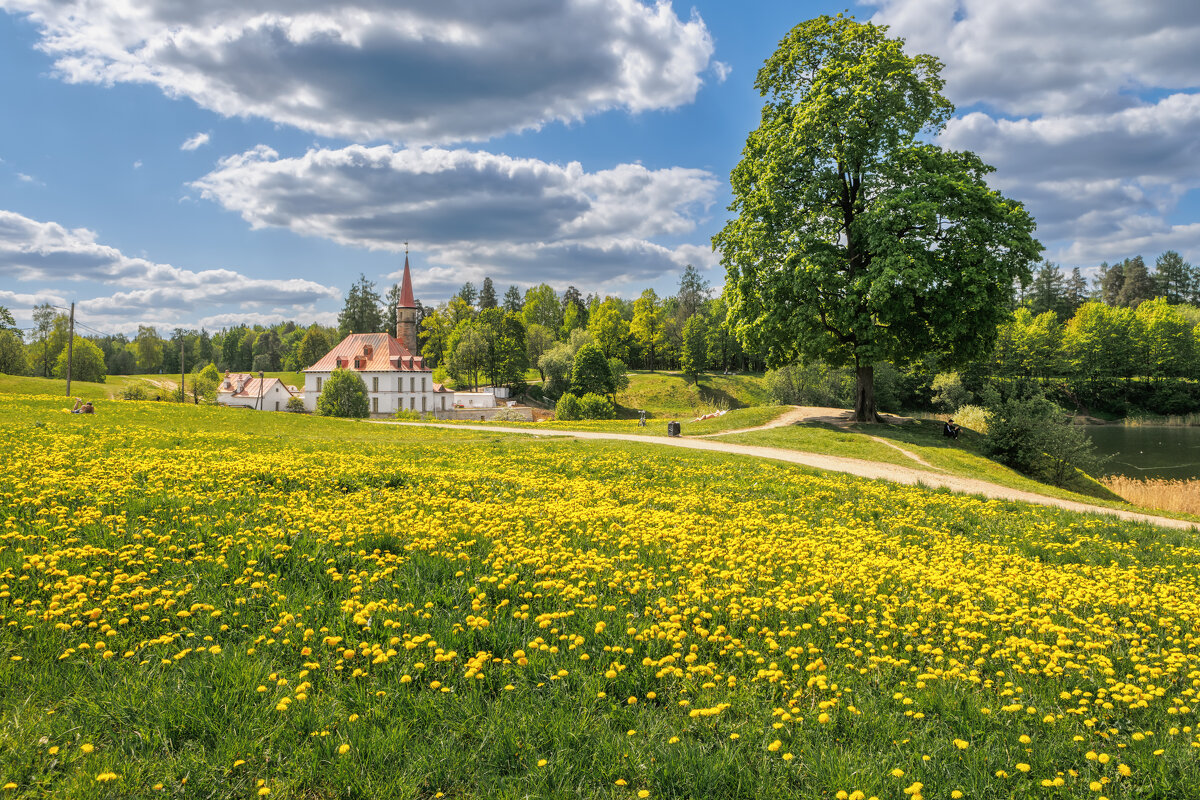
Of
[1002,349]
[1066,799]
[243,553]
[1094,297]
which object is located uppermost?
[1094,297]

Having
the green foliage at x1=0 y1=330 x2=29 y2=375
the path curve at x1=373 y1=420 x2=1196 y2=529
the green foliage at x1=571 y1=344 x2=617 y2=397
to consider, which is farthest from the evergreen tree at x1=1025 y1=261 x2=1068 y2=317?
the green foliage at x1=0 y1=330 x2=29 y2=375

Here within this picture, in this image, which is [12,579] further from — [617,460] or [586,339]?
[586,339]

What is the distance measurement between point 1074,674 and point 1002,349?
3576 inches

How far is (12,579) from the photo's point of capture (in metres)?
5.82

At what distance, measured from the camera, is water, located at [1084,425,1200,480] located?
34438mm

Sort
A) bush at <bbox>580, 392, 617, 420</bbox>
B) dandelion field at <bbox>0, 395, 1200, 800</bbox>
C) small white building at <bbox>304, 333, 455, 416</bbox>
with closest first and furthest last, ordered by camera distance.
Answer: dandelion field at <bbox>0, 395, 1200, 800</bbox> → bush at <bbox>580, 392, 617, 420</bbox> → small white building at <bbox>304, 333, 455, 416</bbox>

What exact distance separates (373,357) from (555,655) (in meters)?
83.5

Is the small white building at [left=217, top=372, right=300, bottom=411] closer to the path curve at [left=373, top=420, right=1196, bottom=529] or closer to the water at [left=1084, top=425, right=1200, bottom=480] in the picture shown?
the path curve at [left=373, top=420, right=1196, bottom=529]

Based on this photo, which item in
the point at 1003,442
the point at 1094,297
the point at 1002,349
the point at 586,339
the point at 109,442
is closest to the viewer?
the point at 109,442

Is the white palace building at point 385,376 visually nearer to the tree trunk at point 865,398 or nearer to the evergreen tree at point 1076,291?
the tree trunk at point 865,398

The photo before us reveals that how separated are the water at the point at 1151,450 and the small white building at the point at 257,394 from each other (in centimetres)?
8944

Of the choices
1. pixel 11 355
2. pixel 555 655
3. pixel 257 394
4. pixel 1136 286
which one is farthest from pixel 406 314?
pixel 1136 286

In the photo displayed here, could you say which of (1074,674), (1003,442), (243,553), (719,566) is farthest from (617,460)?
(1003,442)

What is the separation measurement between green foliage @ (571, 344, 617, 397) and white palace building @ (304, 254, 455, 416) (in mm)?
17050
